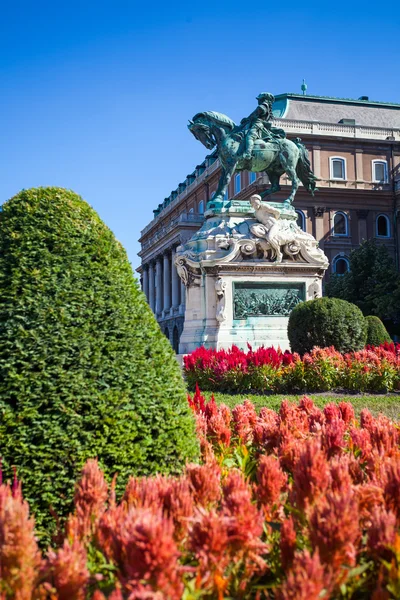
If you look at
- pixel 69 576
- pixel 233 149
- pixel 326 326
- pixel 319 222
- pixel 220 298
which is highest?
pixel 319 222

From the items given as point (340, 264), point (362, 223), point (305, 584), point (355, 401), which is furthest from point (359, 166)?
point (305, 584)

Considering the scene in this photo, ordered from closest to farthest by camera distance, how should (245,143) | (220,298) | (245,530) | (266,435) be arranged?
1. (245,530)
2. (266,435)
3. (220,298)
4. (245,143)

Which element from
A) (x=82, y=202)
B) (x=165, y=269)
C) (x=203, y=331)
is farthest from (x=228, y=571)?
(x=165, y=269)

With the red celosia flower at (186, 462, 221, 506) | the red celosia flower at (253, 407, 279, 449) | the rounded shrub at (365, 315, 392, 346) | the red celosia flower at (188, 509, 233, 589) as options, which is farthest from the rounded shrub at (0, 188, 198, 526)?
the rounded shrub at (365, 315, 392, 346)

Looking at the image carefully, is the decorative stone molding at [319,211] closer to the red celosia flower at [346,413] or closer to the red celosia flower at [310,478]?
the red celosia flower at [346,413]

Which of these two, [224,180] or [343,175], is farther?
[343,175]

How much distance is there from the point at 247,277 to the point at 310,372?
212 inches

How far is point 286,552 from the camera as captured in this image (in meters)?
Result: 2.54

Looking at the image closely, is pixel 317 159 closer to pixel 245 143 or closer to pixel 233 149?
pixel 245 143

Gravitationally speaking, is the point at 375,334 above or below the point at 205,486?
above

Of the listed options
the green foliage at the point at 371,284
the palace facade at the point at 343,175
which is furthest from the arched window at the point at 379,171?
the green foliage at the point at 371,284

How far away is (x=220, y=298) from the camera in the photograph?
1652 cm

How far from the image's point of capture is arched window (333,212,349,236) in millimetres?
49278

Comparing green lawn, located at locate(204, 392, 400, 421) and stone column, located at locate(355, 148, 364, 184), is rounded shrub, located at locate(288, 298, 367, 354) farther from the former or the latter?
stone column, located at locate(355, 148, 364, 184)
